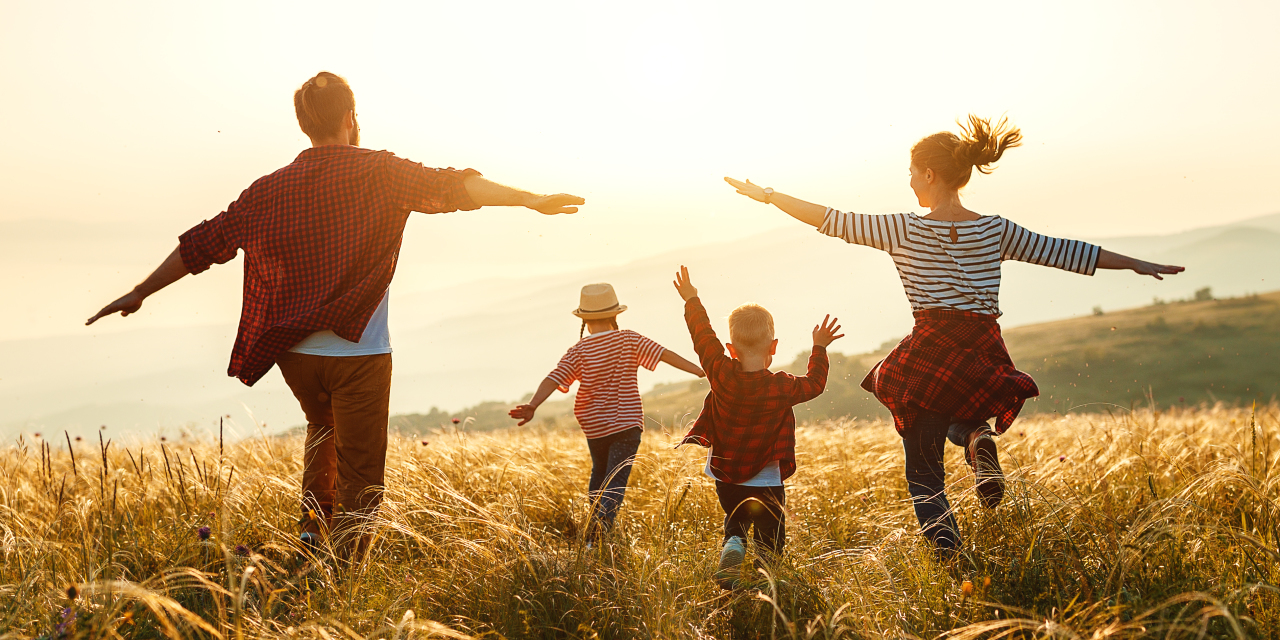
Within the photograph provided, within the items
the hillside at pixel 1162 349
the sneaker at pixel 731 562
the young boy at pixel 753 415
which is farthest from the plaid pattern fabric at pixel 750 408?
the hillside at pixel 1162 349

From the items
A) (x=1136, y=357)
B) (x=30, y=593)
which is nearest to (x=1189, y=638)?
(x=30, y=593)

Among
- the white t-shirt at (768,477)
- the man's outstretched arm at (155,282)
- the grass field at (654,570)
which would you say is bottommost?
the grass field at (654,570)

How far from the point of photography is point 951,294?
3.79 m

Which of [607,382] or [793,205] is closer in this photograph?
[793,205]

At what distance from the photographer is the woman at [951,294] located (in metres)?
3.74

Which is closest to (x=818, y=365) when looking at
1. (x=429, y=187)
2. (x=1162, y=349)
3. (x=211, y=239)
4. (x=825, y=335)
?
(x=825, y=335)

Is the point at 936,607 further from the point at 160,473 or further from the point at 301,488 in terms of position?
the point at 160,473

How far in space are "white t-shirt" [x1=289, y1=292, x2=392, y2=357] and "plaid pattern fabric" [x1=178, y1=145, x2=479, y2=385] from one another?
0.05m

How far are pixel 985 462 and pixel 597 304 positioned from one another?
2528 mm

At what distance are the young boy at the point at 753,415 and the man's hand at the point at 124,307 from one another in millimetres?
2967

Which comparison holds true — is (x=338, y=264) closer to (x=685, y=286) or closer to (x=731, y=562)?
(x=685, y=286)

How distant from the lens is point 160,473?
5473mm

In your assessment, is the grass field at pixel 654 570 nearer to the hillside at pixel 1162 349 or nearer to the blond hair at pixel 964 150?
the blond hair at pixel 964 150

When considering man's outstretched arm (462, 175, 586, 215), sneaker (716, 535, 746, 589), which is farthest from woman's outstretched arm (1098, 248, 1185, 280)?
man's outstretched arm (462, 175, 586, 215)
